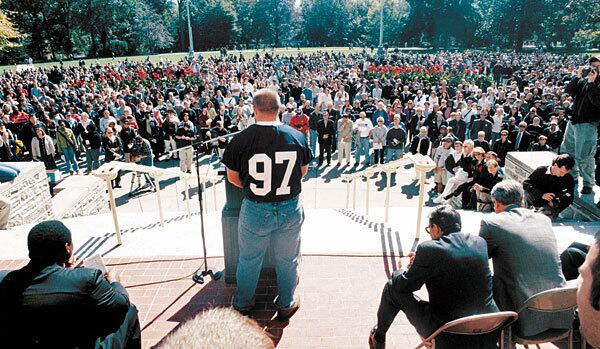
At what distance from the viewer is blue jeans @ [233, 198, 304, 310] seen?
12.2 feet

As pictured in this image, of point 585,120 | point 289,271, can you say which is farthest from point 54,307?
point 585,120

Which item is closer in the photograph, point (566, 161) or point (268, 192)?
point (268, 192)

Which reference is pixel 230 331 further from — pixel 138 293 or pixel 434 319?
pixel 138 293

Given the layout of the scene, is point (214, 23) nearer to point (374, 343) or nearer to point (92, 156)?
point (92, 156)

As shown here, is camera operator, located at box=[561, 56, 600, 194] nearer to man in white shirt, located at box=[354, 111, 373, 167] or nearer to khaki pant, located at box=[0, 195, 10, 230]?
man in white shirt, located at box=[354, 111, 373, 167]

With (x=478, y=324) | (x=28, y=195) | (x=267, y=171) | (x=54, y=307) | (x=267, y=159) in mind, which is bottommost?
(x=28, y=195)

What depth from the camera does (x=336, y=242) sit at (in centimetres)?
546

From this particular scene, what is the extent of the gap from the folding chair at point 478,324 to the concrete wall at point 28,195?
23.4 ft

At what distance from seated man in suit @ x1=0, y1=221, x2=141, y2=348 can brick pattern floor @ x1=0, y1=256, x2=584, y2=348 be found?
119cm

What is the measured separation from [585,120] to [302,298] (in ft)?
17.5

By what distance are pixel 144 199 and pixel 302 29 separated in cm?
7926

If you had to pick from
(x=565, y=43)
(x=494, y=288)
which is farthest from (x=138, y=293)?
(x=565, y=43)

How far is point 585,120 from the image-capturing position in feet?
21.4

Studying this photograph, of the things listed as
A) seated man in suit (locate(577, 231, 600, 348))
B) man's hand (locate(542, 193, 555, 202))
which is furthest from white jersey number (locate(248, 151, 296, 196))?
man's hand (locate(542, 193, 555, 202))
